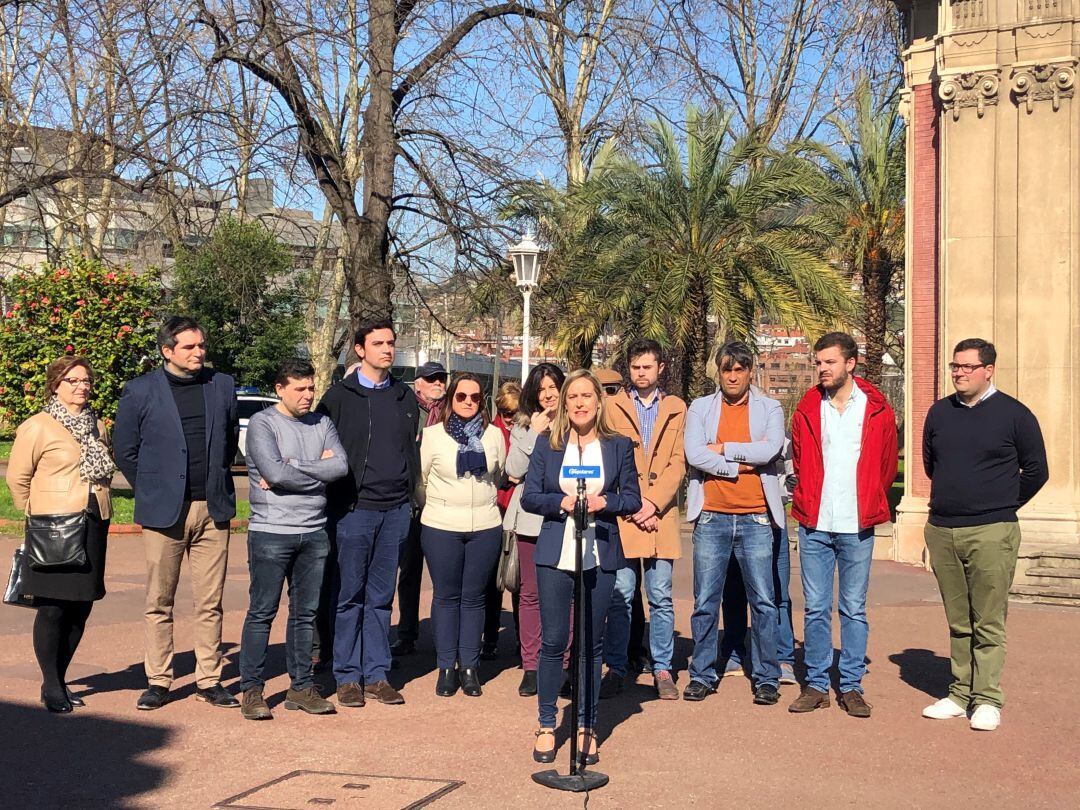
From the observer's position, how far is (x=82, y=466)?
24.4 ft

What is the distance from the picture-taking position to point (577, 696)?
234 inches

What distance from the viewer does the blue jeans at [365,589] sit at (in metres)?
7.57

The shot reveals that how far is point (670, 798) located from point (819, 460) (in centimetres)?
252

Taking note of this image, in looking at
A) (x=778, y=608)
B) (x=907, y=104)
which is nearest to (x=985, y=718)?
(x=778, y=608)

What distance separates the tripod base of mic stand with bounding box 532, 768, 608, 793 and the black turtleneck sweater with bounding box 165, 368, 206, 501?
2654 mm

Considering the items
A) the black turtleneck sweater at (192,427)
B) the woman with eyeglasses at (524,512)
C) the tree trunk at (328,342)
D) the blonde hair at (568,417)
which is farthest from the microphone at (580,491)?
the tree trunk at (328,342)

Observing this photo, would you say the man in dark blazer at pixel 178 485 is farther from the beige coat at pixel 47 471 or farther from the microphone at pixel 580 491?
the microphone at pixel 580 491

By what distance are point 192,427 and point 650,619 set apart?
2.85 metres

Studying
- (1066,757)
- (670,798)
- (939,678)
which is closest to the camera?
(670,798)

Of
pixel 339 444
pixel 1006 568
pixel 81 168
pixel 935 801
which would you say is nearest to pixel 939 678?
pixel 1006 568

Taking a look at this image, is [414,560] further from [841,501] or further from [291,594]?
[841,501]

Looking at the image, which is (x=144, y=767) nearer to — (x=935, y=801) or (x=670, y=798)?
(x=670, y=798)

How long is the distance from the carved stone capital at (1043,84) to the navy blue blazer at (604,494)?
907 cm

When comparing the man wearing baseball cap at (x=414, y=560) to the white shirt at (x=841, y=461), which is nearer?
the white shirt at (x=841, y=461)
